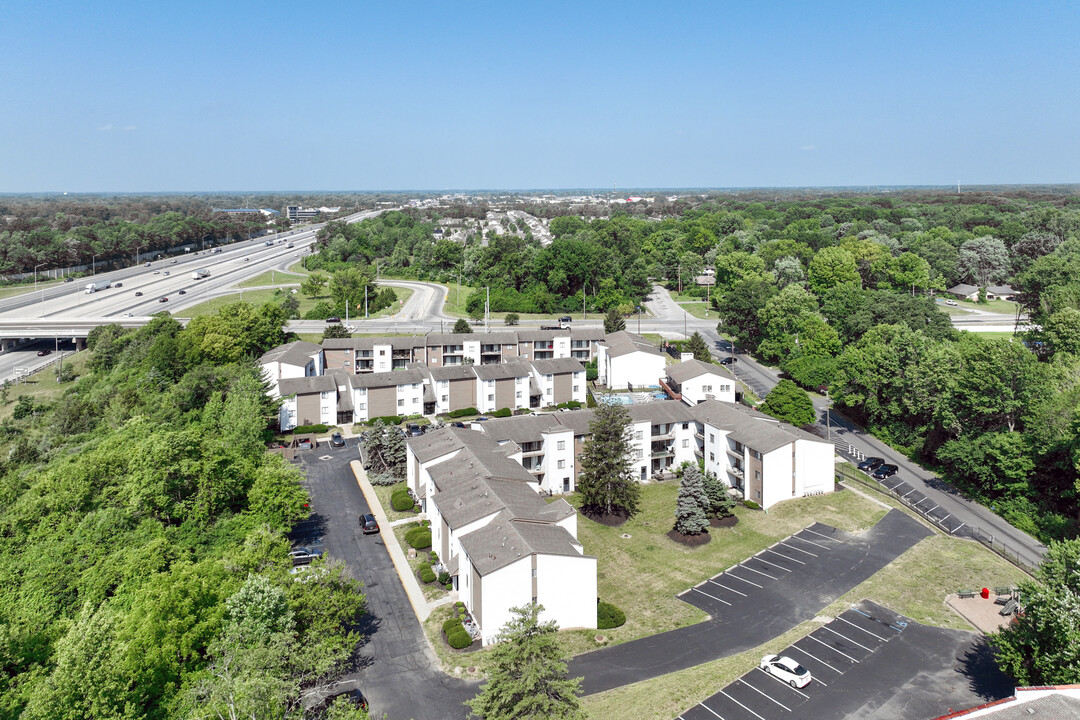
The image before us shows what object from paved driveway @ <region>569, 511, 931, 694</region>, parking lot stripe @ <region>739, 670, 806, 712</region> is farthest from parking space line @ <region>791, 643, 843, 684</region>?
parking lot stripe @ <region>739, 670, 806, 712</region>

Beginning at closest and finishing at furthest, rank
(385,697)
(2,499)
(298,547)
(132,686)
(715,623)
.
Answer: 1. (132,686)
2. (385,697)
3. (715,623)
4. (298,547)
5. (2,499)

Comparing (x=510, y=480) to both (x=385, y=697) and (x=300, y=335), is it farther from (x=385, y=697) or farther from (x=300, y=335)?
(x=300, y=335)

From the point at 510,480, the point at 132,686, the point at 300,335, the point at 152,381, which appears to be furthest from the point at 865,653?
the point at 300,335

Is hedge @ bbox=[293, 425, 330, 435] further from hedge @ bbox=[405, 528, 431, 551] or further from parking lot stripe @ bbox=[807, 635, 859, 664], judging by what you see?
parking lot stripe @ bbox=[807, 635, 859, 664]

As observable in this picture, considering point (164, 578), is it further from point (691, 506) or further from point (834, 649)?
point (834, 649)

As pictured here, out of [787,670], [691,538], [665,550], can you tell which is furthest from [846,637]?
[691,538]

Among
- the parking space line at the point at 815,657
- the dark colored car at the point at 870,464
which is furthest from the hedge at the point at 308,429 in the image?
the dark colored car at the point at 870,464

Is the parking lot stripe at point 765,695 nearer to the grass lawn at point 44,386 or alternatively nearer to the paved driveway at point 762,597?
the paved driveway at point 762,597
